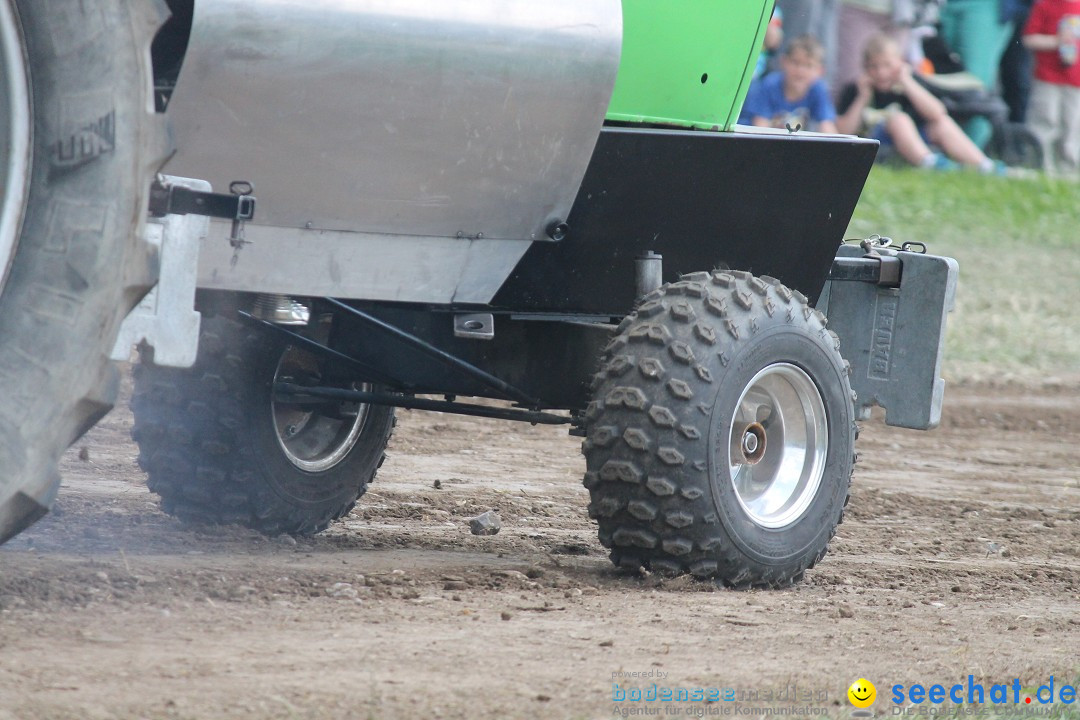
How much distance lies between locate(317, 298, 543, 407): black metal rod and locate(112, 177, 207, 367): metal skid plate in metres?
0.89

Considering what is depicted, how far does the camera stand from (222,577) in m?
4.12

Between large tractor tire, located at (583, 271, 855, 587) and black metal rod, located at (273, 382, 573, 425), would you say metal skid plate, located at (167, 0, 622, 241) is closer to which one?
large tractor tire, located at (583, 271, 855, 587)

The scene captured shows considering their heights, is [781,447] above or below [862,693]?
above

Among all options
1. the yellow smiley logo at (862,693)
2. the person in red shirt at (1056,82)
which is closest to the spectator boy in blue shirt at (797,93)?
the person in red shirt at (1056,82)

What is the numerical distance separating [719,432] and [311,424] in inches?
64.2

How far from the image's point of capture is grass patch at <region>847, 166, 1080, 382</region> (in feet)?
35.6

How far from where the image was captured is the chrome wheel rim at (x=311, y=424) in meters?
5.22

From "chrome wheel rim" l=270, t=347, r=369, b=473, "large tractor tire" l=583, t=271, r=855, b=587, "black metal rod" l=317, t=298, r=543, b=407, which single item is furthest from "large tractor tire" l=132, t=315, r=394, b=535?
"large tractor tire" l=583, t=271, r=855, b=587

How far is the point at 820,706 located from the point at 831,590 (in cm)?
139

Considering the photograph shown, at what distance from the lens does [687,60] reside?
465cm

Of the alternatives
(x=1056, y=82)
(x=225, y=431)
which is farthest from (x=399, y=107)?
(x=1056, y=82)

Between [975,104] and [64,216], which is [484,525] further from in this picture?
[975,104]

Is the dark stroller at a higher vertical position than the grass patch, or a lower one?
higher

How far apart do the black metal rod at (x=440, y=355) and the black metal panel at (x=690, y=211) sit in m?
0.22
